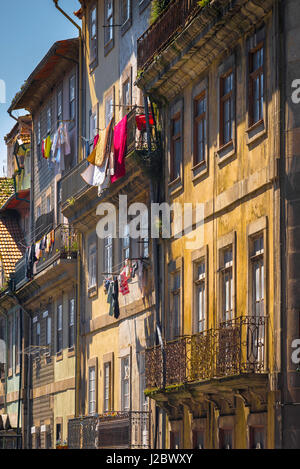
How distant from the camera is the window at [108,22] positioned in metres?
38.5

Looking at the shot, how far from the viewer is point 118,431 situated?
32.9 metres

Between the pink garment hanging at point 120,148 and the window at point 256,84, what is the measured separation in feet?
25.1

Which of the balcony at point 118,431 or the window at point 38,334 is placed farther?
the window at point 38,334

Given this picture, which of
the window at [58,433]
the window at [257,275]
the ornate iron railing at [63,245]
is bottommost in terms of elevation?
the window at [58,433]

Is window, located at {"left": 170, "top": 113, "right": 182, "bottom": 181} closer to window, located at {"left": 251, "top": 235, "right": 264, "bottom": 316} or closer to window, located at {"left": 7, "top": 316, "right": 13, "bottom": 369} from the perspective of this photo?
window, located at {"left": 251, "top": 235, "right": 264, "bottom": 316}

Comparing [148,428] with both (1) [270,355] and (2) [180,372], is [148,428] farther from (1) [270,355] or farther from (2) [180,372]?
(1) [270,355]

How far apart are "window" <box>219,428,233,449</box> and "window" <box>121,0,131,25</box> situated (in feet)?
45.7

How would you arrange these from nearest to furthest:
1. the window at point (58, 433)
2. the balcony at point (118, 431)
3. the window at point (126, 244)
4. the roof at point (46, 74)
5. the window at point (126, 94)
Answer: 1. the balcony at point (118, 431)
2. the window at point (126, 244)
3. the window at point (126, 94)
4. the window at point (58, 433)
5. the roof at point (46, 74)

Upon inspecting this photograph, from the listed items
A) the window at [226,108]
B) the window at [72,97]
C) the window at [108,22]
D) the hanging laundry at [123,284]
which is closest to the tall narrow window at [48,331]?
the window at [72,97]

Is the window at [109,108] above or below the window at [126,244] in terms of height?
above

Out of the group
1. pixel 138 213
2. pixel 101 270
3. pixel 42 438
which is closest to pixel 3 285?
pixel 42 438

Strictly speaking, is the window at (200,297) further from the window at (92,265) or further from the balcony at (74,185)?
the window at (92,265)

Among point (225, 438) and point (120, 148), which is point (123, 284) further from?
point (225, 438)

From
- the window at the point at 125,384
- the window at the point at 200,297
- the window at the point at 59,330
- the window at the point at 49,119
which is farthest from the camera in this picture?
the window at the point at 49,119
